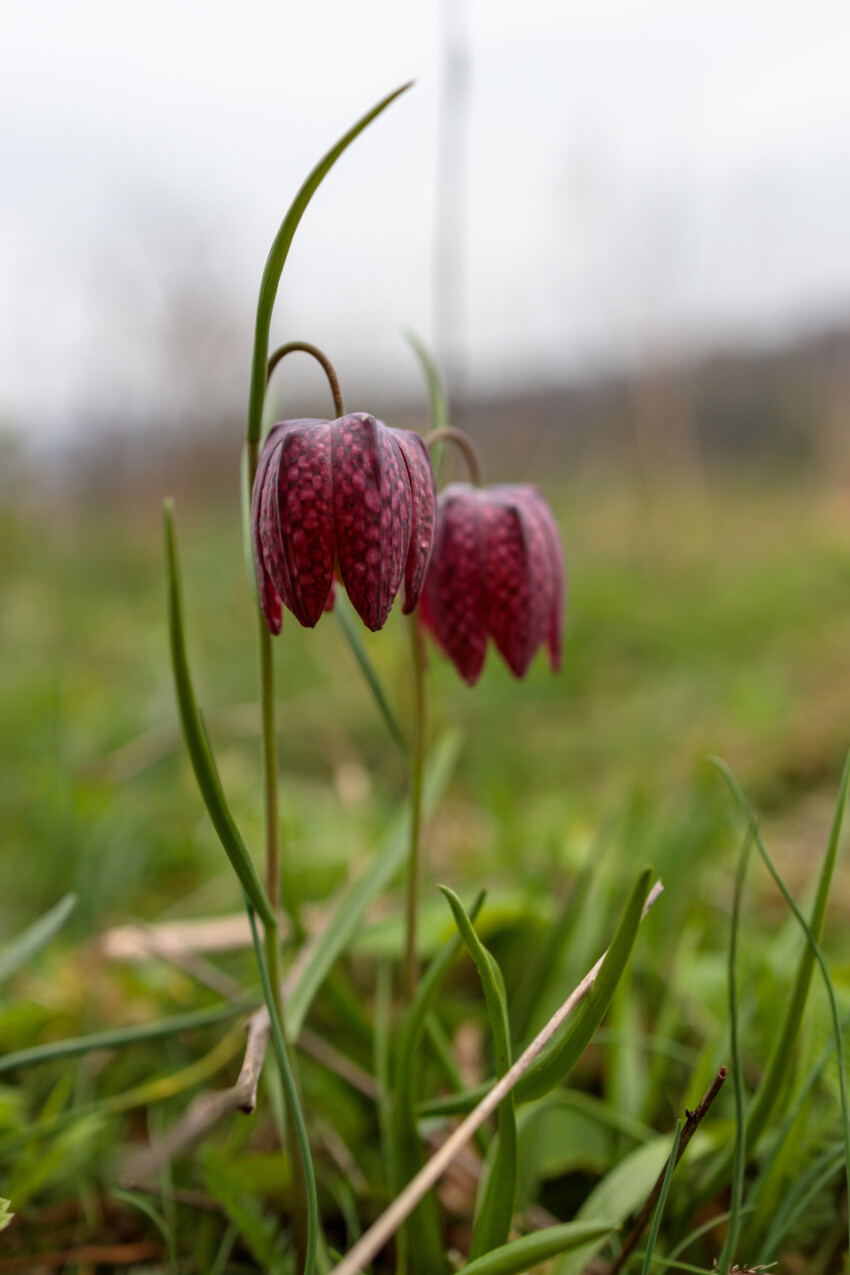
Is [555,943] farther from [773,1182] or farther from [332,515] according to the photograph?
[332,515]

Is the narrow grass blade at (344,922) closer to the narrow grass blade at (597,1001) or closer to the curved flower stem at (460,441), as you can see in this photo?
the narrow grass blade at (597,1001)

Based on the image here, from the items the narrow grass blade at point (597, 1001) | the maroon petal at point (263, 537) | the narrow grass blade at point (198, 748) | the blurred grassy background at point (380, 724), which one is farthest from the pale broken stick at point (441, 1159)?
the blurred grassy background at point (380, 724)

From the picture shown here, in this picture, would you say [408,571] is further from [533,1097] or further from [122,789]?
[122,789]

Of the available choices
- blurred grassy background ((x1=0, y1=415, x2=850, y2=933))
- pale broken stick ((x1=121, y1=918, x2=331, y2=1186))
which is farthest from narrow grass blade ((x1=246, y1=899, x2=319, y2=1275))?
blurred grassy background ((x1=0, y1=415, x2=850, y2=933))

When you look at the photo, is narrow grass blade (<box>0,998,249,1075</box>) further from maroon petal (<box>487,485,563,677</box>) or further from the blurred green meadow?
maroon petal (<box>487,485,563,677</box>)

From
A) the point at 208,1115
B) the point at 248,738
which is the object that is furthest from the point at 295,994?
the point at 248,738
